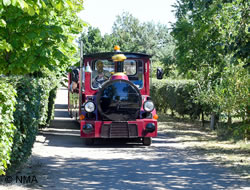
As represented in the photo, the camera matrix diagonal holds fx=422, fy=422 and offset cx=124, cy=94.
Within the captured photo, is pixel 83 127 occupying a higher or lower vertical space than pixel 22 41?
lower

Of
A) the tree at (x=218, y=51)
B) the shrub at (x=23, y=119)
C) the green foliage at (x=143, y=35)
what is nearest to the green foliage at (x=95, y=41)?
the green foliage at (x=143, y=35)

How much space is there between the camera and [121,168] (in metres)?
8.95

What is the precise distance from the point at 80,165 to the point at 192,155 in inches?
125

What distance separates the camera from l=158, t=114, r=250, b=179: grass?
382 inches

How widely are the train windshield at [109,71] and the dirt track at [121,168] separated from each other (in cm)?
191

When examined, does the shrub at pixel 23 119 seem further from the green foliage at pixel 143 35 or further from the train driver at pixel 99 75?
the green foliage at pixel 143 35

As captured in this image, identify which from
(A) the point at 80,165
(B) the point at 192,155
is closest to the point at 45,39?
(A) the point at 80,165

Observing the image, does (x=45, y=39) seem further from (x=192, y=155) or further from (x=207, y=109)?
(x=207, y=109)

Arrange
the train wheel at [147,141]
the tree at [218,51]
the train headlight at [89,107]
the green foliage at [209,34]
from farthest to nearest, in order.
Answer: the train wheel at [147,141] < the train headlight at [89,107] < the green foliage at [209,34] < the tree at [218,51]

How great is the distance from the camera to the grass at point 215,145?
970cm

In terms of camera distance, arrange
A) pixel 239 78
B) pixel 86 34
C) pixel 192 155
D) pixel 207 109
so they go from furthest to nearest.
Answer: pixel 86 34
pixel 207 109
pixel 239 78
pixel 192 155

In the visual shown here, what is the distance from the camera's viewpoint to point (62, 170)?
8.67 meters

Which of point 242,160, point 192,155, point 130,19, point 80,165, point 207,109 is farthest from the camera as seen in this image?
point 130,19

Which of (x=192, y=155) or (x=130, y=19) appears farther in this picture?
(x=130, y=19)
